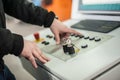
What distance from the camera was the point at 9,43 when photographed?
0.62 meters

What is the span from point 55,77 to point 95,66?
0.13m

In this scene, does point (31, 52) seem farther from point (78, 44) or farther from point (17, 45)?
point (78, 44)

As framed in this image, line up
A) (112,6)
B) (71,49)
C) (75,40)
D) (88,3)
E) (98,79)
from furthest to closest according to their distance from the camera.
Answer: (88,3), (112,6), (75,40), (71,49), (98,79)

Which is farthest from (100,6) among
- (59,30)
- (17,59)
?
(17,59)

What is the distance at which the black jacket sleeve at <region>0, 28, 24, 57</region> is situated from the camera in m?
0.62

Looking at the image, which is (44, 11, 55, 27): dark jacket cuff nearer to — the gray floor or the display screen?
the display screen

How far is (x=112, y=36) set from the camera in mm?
777

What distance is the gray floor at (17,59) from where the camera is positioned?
141 cm

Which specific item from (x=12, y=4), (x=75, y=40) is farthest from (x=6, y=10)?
(x=75, y=40)

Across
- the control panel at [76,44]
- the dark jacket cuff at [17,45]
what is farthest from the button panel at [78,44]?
the dark jacket cuff at [17,45]

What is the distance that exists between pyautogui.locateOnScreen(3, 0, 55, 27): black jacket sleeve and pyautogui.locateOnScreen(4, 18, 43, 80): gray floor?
0.53m

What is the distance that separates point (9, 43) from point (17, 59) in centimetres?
98

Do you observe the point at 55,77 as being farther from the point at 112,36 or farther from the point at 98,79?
the point at 112,36

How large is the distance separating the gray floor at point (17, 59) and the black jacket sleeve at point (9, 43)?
2.53 ft
